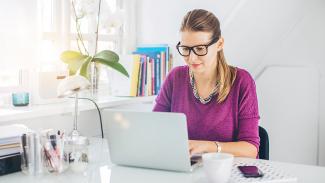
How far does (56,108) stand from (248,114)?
0.85 m

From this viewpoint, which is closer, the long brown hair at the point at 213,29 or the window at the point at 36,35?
the long brown hair at the point at 213,29

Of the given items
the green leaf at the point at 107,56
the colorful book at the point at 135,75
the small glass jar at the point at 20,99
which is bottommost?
the small glass jar at the point at 20,99

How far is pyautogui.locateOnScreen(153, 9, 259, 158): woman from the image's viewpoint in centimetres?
189

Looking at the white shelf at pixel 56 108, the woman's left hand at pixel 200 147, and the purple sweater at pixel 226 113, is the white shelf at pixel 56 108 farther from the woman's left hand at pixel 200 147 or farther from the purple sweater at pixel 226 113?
the woman's left hand at pixel 200 147

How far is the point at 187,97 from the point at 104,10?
74 cm

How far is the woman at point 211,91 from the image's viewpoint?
6.21 ft

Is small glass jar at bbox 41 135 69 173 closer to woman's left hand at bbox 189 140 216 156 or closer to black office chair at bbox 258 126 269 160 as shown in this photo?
woman's left hand at bbox 189 140 216 156

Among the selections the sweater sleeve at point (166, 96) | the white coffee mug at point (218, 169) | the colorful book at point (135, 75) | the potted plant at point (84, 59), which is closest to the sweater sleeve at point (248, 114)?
the sweater sleeve at point (166, 96)

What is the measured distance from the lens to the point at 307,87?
9.29 feet

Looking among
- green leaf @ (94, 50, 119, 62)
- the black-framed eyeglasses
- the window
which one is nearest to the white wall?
the window

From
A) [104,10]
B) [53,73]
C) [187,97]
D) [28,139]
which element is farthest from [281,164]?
[104,10]

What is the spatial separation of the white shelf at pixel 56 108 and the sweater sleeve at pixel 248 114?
72 cm

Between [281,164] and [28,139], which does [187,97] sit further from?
[28,139]

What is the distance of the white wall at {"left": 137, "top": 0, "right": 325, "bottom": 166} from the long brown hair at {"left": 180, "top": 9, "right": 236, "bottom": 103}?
2.67 ft
